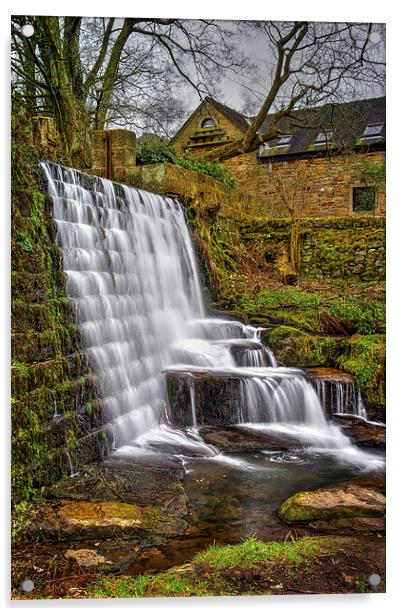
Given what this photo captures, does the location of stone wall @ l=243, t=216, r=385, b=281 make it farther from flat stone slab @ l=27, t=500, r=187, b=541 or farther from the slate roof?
flat stone slab @ l=27, t=500, r=187, b=541

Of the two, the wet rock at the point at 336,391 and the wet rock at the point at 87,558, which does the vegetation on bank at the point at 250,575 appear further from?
the wet rock at the point at 336,391

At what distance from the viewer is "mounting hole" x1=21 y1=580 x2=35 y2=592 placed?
12.5 ft

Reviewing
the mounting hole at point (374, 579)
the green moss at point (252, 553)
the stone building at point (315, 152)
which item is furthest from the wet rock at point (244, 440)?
the stone building at point (315, 152)

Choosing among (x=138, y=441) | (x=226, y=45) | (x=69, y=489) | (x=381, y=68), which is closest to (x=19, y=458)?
(x=69, y=489)

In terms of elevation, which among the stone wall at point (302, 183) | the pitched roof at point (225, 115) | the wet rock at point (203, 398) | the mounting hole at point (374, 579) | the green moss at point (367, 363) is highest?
the pitched roof at point (225, 115)

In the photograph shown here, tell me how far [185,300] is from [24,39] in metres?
3.05

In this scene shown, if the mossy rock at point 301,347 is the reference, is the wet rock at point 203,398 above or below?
below

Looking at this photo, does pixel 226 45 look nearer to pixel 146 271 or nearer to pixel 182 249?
pixel 146 271

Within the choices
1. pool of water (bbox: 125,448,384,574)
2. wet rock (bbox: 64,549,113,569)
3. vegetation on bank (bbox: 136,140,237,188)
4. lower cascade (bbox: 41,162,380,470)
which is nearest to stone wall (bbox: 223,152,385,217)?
vegetation on bank (bbox: 136,140,237,188)

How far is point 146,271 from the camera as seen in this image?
19.9 ft

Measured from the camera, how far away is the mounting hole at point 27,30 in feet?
13.9

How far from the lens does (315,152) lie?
18.8ft

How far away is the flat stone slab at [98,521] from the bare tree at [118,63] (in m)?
3.03

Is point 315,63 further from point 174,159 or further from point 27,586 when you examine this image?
point 27,586
